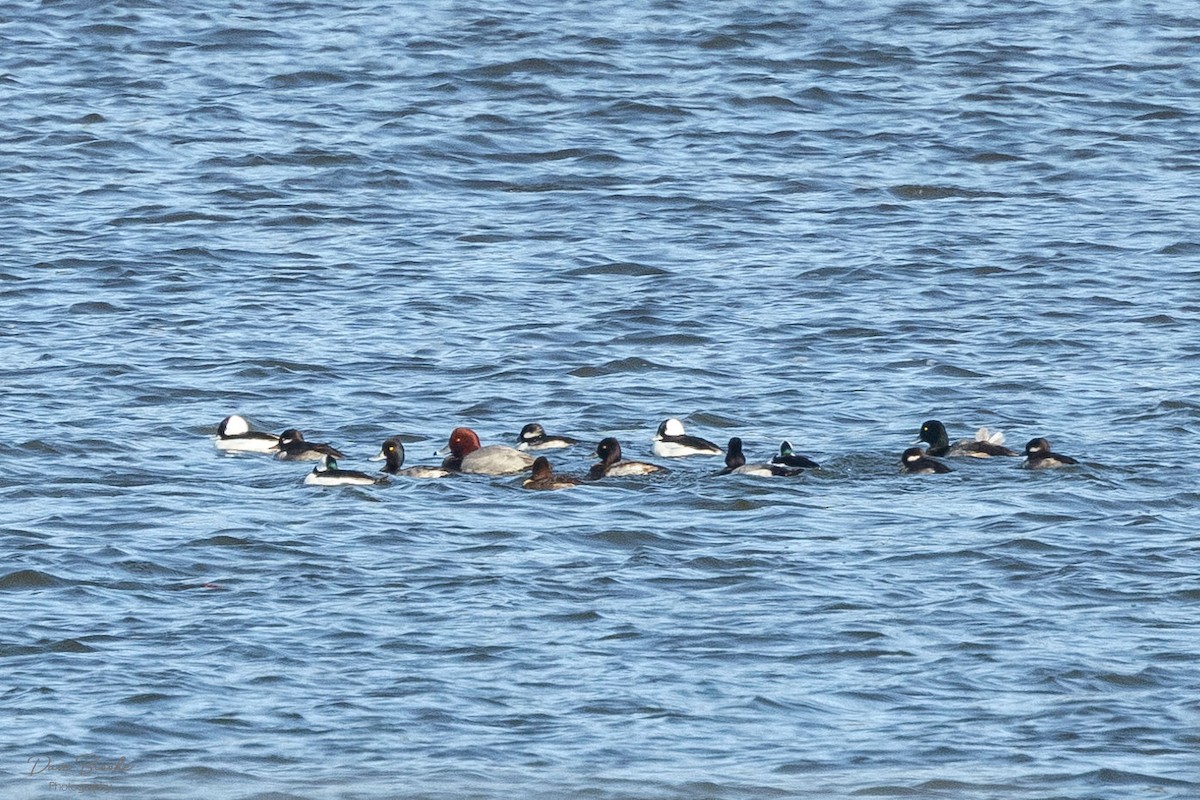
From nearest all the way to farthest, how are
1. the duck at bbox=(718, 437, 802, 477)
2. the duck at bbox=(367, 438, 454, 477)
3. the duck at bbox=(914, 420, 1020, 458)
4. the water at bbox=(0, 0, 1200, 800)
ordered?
1. the water at bbox=(0, 0, 1200, 800)
2. the duck at bbox=(718, 437, 802, 477)
3. the duck at bbox=(367, 438, 454, 477)
4. the duck at bbox=(914, 420, 1020, 458)

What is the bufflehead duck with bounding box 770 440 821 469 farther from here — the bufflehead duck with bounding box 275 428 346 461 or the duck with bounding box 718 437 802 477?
the bufflehead duck with bounding box 275 428 346 461

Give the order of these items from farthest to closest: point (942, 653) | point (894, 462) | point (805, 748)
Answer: point (894, 462) → point (942, 653) → point (805, 748)

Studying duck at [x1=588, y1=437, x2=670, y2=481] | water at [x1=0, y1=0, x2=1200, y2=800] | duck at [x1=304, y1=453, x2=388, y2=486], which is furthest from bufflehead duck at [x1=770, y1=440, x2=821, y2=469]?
duck at [x1=304, y1=453, x2=388, y2=486]

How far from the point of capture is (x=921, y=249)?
23.1 metres

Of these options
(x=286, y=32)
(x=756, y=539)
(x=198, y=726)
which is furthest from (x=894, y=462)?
(x=286, y=32)

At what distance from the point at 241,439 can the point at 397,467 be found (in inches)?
54.3

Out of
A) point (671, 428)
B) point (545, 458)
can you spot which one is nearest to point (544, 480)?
point (545, 458)

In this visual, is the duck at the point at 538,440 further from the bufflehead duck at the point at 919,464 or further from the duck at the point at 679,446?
the bufflehead duck at the point at 919,464

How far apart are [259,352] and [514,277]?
11.5 feet

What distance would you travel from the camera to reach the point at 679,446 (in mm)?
16391

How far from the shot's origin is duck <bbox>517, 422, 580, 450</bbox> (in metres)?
16.8

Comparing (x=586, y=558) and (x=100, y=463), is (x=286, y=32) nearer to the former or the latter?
(x=100, y=463)

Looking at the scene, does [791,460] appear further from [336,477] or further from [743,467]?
[336,477]

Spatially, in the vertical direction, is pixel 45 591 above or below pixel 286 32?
below
